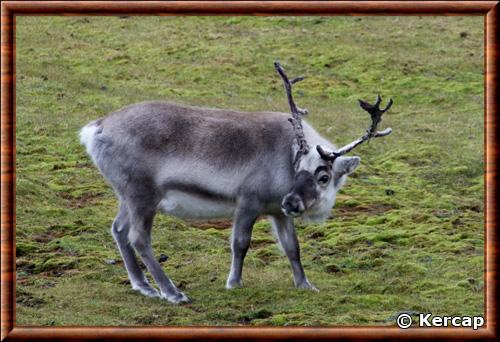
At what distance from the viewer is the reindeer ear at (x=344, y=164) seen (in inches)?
430

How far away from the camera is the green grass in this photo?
10367 millimetres

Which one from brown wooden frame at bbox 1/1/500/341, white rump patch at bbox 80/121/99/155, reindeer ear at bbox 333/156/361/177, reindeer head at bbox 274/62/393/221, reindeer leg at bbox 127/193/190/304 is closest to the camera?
brown wooden frame at bbox 1/1/500/341

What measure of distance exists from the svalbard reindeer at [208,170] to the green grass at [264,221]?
639 mm

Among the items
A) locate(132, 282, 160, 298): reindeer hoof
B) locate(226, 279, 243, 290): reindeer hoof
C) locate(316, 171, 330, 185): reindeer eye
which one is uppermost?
locate(316, 171, 330, 185): reindeer eye

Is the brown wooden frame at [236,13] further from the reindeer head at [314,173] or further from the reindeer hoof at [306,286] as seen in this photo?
the reindeer hoof at [306,286]

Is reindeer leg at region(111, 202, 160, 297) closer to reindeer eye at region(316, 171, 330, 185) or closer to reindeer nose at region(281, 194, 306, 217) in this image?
reindeer nose at region(281, 194, 306, 217)

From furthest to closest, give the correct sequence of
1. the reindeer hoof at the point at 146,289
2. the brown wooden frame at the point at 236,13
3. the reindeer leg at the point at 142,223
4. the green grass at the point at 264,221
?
the reindeer leg at the point at 142,223 → the reindeer hoof at the point at 146,289 → the green grass at the point at 264,221 → the brown wooden frame at the point at 236,13

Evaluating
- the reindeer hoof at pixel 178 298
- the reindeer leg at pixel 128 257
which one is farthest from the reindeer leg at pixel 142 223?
the reindeer hoof at pixel 178 298

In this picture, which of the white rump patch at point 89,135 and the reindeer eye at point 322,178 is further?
the white rump patch at point 89,135

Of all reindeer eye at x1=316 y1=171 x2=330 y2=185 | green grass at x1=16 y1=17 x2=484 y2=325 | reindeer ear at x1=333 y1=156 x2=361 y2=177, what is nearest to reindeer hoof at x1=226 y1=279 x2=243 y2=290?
green grass at x1=16 y1=17 x2=484 y2=325

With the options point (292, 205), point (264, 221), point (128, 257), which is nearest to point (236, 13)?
point (292, 205)

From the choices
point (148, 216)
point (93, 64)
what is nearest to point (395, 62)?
point (93, 64)

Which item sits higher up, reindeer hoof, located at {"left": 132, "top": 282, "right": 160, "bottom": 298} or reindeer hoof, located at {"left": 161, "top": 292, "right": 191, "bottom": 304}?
reindeer hoof, located at {"left": 132, "top": 282, "right": 160, "bottom": 298}

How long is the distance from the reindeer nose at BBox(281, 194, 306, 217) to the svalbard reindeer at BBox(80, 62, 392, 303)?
0.22 metres
